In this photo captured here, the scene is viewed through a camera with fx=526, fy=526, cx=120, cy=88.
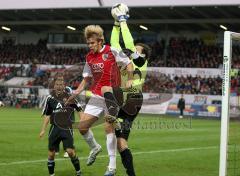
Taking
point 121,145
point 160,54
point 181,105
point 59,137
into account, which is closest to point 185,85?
point 181,105

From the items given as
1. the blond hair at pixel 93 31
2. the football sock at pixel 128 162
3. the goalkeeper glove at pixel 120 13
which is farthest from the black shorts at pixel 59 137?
the goalkeeper glove at pixel 120 13

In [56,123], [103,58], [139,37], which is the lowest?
[56,123]

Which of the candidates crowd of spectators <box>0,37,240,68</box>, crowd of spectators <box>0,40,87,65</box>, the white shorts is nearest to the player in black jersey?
the white shorts

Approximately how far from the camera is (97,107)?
888cm

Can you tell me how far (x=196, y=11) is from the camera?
142ft

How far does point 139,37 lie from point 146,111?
1640 cm

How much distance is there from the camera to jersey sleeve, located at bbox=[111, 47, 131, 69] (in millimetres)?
8672

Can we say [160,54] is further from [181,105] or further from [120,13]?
[120,13]

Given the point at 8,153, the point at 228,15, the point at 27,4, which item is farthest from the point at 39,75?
the point at 8,153

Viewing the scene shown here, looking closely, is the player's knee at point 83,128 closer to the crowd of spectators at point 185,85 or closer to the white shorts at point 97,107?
the white shorts at point 97,107

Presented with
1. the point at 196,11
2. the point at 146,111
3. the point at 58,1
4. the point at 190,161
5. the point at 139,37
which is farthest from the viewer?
the point at 139,37

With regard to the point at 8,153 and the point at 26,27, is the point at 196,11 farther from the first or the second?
the point at 8,153

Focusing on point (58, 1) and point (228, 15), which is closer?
point (228, 15)

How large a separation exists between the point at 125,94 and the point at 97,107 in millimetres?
593
